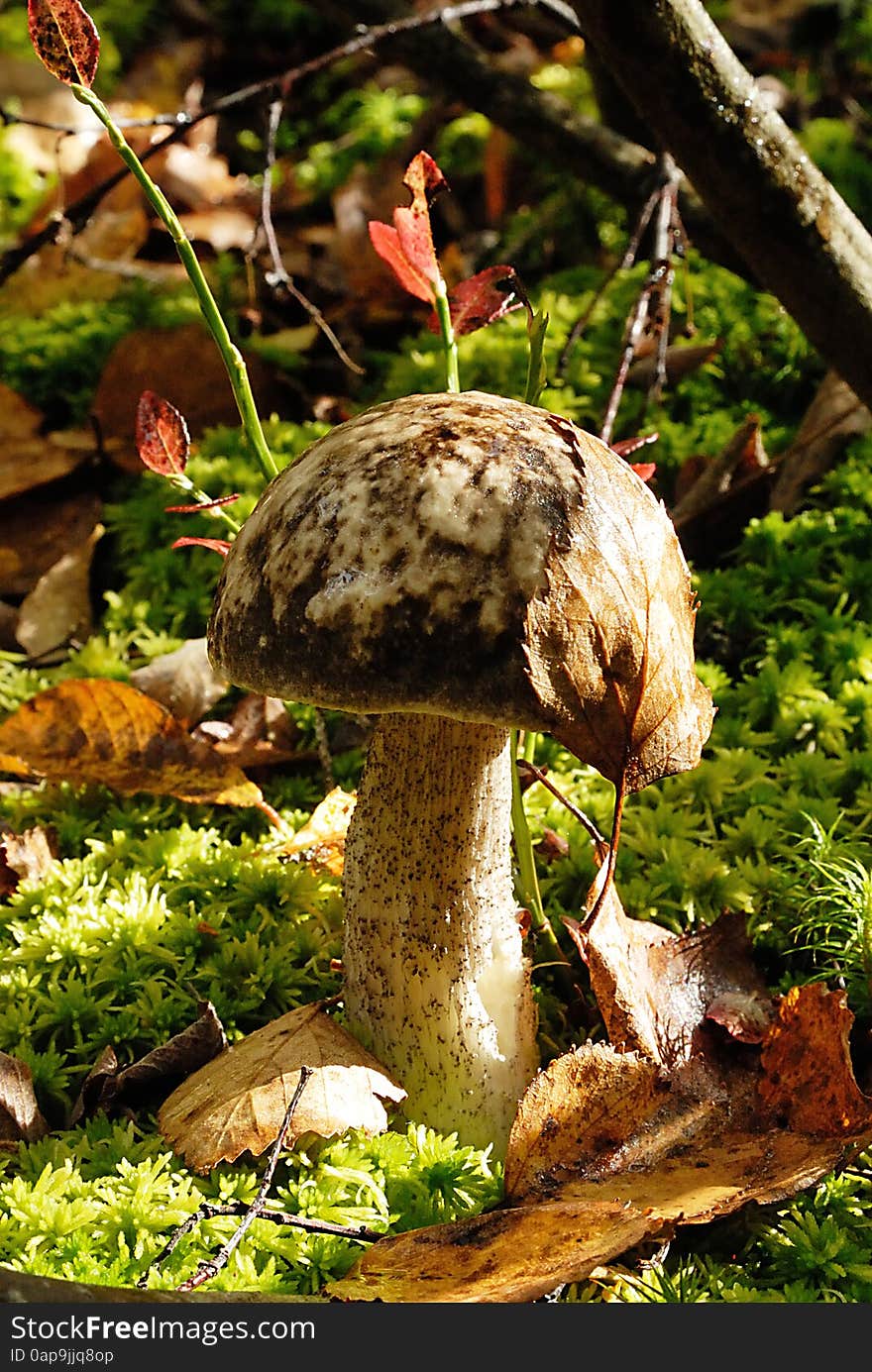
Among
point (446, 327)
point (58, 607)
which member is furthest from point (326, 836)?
point (58, 607)

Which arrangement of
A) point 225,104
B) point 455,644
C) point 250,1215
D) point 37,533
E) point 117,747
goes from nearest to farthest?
point 455,644 → point 250,1215 → point 117,747 → point 225,104 → point 37,533

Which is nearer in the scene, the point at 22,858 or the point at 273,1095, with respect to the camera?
the point at 273,1095

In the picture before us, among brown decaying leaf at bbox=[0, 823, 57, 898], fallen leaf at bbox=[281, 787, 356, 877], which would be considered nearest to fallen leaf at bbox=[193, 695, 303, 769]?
fallen leaf at bbox=[281, 787, 356, 877]

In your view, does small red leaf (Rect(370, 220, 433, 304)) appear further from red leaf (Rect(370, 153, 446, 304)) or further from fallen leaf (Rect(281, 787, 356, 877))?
fallen leaf (Rect(281, 787, 356, 877))

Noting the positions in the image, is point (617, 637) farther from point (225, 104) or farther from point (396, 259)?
point (225, 104)

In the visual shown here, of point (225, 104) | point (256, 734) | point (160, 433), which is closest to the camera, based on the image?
point (160, 433)

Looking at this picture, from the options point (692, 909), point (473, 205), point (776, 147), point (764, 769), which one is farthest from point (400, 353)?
point (692, 909)

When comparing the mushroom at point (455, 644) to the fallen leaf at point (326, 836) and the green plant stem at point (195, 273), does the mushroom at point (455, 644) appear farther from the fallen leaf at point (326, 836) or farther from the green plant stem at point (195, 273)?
the fallen leaf at point (326, 836)
